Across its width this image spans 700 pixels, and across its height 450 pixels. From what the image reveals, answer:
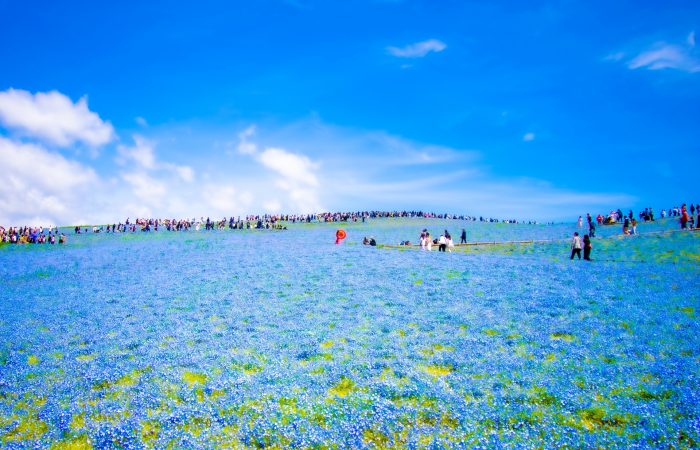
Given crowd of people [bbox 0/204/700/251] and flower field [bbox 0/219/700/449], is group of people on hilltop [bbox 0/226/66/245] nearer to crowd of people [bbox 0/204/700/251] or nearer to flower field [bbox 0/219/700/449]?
crowd of people [bbox 0/204/700/251]

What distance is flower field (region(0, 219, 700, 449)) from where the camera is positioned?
27.2ft

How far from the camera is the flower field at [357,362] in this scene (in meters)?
8.28

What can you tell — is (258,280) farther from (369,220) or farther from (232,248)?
(369,220)

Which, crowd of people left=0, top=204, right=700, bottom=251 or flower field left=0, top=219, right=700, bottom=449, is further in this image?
crowd of people left=0, top=204, right=700, bottom=251

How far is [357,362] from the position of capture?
11438mm

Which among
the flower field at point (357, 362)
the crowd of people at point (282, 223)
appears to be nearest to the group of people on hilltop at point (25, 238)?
the crowd of people at point (282, 223)

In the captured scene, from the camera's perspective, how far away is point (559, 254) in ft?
116

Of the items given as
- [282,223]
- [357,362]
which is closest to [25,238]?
[282,223]

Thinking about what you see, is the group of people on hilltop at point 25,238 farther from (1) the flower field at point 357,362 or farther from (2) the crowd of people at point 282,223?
(1) the flower field at point 357,362

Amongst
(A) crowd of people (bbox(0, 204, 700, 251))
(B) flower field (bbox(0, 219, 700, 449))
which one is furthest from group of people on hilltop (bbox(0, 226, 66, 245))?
(B) flower field (bbox(0, 219, 700, 449))

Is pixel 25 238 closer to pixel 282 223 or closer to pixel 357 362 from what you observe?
pixel 282 223

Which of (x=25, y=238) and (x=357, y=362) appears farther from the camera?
→ (x=25, y=238)

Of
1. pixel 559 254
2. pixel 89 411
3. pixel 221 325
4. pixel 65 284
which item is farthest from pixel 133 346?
pixel 559 254

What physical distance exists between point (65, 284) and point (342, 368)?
74.4 feet
